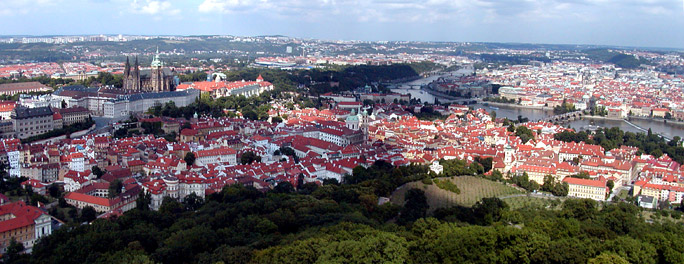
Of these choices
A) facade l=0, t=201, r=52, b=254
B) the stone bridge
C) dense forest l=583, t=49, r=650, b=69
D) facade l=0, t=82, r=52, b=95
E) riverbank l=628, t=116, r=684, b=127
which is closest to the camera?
facade l=0, t=201, r=52, b=254

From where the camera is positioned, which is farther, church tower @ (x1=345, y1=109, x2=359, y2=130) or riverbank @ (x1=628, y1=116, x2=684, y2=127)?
riverbank @ (x1=628, y1=116, x2=684, y2=127)

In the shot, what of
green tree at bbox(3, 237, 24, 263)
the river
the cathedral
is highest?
the cathedral

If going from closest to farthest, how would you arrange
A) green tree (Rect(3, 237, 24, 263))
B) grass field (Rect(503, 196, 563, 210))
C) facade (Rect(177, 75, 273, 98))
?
green tree (Rect(3, 237, 24, 263))
grass field (Rect(503, 196, 563, 210))
facade (Rect(177, 75, 273, 98))

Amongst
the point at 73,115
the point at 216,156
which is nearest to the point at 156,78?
the point at 73,115

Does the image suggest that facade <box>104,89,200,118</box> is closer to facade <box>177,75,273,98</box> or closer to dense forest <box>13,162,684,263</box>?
facade <box>177,75,273,98</box>

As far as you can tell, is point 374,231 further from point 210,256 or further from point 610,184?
point 610,184

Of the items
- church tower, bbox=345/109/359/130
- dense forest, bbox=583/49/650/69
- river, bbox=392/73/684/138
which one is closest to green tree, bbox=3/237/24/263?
church tower, bbox=345/109/359/130
